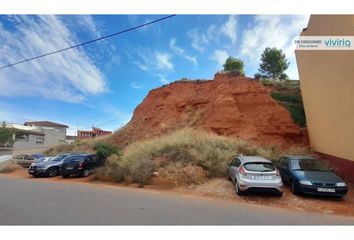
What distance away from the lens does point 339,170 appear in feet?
41.6

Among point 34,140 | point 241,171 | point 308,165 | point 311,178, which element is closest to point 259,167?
point 241,171

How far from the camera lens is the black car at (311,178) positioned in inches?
388

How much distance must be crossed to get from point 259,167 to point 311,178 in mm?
2055

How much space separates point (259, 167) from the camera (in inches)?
402

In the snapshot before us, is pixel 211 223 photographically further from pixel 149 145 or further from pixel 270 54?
pixel 270 54

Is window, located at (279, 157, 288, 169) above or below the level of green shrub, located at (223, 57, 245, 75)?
below

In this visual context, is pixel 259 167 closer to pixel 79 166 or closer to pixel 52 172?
pixel 79 166

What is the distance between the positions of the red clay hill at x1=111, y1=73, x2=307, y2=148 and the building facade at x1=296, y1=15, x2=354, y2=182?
18.0ft

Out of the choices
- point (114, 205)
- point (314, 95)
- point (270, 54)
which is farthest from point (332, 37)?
point (270, 54)

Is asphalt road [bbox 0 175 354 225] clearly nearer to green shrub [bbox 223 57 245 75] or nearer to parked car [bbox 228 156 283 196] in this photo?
parked car [bbox 228 156 283 196]

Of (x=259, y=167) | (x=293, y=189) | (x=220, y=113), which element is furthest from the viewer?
(x=220, y=113)

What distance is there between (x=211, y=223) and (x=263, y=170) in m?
4.51

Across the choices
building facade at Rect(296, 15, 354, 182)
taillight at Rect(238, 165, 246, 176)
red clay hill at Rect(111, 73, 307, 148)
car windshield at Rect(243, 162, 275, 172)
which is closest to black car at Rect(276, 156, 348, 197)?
car windshield at Rect(243, 162, 275, 172)

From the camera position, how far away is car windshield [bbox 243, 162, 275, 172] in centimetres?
1012
